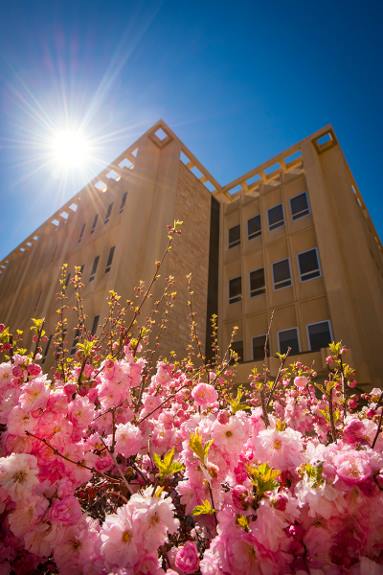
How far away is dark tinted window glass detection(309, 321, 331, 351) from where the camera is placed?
11.3m

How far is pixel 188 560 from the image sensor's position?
115 centimetres

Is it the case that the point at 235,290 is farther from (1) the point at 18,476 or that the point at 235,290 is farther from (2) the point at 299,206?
(1) the point at 18,476

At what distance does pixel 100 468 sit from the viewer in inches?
73.8

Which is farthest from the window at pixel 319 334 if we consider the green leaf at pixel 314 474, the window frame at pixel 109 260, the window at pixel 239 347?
the green leaf at pixel 314 474

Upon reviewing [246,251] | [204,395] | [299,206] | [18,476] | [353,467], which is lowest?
[18,476]

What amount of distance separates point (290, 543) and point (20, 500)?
1115 mm

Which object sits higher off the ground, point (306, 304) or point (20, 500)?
point (306, 304)

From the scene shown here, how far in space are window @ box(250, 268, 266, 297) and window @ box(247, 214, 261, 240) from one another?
265cm

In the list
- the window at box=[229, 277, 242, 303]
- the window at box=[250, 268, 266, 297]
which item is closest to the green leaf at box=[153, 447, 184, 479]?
the window at box=[250, 268, 266, 297]

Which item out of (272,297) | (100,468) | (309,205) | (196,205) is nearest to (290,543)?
(100,468)

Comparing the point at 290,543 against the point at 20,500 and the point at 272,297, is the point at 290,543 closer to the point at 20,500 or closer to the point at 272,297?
the point at 20,500

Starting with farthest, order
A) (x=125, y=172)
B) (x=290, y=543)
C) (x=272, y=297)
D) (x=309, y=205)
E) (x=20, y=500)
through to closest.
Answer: (x=125, y=172) < (x=309, y=205) < (x=272, y=297) < (x=20, y=500) < (x=290, y=543)

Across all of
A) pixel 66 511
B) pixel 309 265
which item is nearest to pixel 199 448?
pixel 66 511

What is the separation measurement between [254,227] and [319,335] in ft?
27.3
